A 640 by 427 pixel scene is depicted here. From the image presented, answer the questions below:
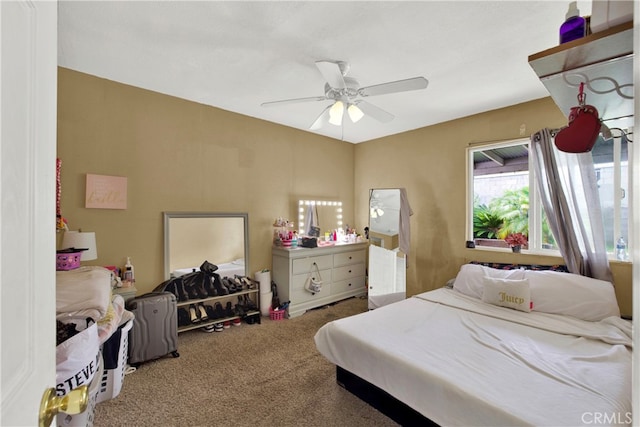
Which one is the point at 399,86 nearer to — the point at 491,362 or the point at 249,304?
the point at 491,362

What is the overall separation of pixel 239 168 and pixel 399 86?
7.46 ft

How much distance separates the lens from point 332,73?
6.84 feet

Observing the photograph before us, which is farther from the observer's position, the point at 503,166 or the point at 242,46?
the point at 503,166

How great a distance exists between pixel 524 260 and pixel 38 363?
386 cm

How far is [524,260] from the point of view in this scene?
3191mm

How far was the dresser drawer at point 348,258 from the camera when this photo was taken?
4.27 meters

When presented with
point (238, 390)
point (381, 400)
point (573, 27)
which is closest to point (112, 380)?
point (238, 390)

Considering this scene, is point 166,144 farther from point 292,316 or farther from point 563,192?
point 563,192

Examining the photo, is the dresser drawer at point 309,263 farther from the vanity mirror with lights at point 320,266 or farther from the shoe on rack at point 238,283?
the shoe on rack at point 238,283

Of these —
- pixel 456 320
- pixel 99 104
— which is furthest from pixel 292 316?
pixel 99 104

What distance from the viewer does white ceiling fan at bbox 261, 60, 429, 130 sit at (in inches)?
79.2

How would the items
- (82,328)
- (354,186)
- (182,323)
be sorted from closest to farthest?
1. (82,328)
2. (182,323)
3. (354,186)

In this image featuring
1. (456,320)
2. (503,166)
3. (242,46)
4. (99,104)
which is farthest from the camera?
(503,166)

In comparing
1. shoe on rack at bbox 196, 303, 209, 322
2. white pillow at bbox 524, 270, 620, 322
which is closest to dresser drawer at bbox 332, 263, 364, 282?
shoe on rack at bbox 196, 303, 209, 322
